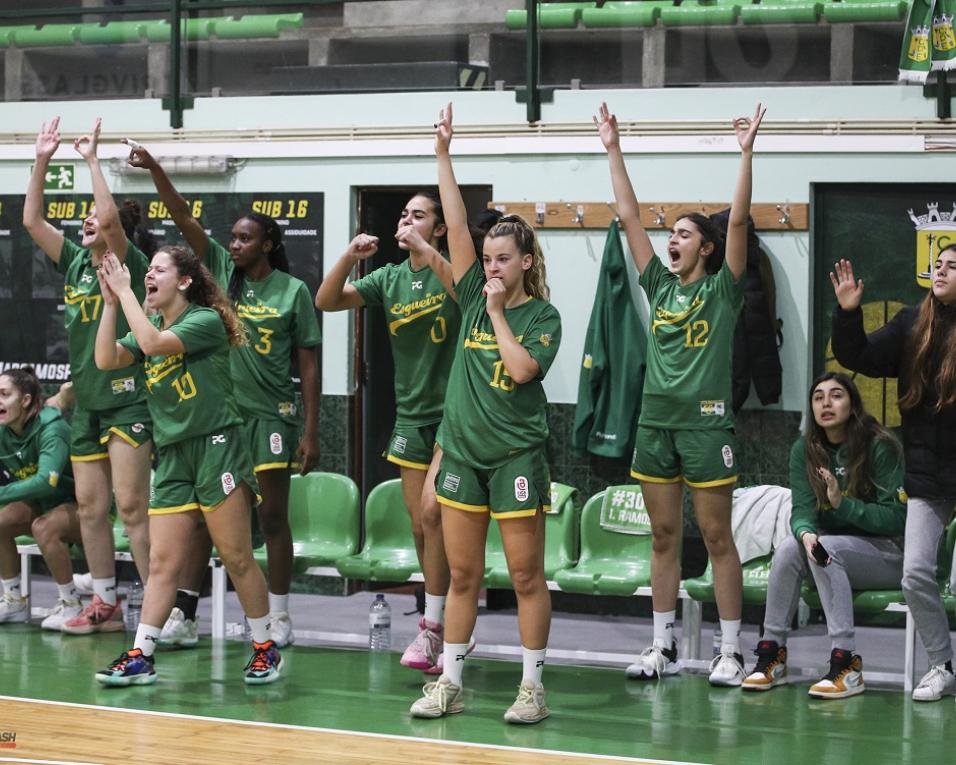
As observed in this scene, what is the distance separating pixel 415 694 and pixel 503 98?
3427 millimetres

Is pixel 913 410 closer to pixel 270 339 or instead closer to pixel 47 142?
pixel 270 339

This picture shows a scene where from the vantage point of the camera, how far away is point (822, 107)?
7535 mm

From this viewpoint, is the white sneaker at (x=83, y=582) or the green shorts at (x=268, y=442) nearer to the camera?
the green shorts at (x=268, y=442)

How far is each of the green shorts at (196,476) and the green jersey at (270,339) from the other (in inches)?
33.5

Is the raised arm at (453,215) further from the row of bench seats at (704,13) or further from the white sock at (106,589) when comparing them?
the row of bench seats at (704,13)

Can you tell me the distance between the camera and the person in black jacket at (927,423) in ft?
19.0

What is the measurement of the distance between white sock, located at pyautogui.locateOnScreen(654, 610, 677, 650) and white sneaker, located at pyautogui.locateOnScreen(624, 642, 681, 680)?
0.7 inches

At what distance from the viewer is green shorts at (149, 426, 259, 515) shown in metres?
5.81

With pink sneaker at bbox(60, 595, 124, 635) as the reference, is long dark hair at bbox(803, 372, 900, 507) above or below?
above

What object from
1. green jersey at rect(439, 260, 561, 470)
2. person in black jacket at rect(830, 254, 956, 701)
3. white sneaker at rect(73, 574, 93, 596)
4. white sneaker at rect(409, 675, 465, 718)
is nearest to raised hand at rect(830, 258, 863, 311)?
person in black jacket at rect(830, 254, 956, 701)

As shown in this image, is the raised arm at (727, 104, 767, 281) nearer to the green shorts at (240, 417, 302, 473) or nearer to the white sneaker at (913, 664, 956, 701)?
the white sneaker at (913, 664, 956, 701)

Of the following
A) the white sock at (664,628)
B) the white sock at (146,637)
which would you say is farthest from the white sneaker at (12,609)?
the white sock at (664,628)

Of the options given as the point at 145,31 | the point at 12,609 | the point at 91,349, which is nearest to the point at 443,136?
the point at 91,349

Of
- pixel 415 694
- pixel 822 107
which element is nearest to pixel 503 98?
pixel 822 107
